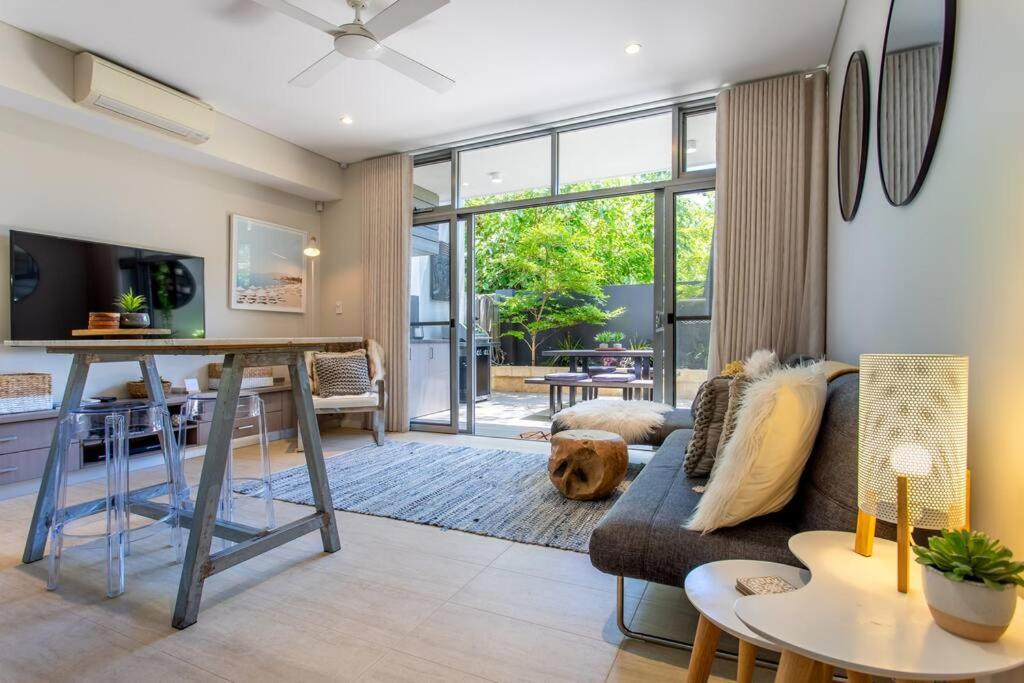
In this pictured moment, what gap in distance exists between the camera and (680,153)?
4.07m

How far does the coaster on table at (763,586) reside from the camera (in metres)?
1.08

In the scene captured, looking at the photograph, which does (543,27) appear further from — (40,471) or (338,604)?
(40,471)

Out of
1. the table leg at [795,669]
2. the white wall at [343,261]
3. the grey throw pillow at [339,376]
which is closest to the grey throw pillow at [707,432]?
the table leg at [795,669]

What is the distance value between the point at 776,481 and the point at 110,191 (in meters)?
4.62

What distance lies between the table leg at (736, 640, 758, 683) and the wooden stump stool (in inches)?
68.5

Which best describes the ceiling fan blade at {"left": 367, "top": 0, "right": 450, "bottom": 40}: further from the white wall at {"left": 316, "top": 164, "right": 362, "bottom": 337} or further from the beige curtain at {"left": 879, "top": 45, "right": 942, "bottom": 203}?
the white wall at {"left": 316, "top": 164, "right": 362, "bottom": 337}

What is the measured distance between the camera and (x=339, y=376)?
15.3ft

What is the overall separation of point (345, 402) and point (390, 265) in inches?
57.6

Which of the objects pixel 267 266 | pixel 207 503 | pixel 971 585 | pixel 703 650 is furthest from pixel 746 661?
pixel 267 266

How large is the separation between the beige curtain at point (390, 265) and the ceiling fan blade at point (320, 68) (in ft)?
6.10

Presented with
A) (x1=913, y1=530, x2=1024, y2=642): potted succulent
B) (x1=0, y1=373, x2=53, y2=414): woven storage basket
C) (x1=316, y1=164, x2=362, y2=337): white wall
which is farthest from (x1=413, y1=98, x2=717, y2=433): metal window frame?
(x1=913, y1=530, x2=1024, y2=642): potted succulent

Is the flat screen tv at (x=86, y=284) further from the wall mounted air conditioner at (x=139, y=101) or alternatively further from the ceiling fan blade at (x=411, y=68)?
the ceiling fan blade at (x=411, y=68)

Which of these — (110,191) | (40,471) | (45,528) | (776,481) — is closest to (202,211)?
(110,191)

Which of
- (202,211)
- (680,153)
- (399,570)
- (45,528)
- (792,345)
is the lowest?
(399,570)
